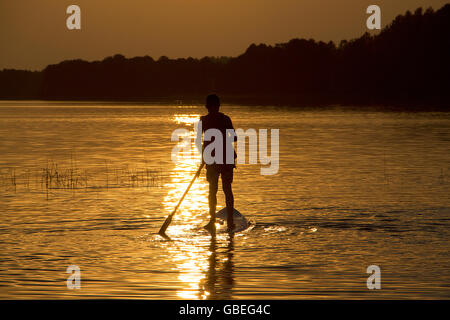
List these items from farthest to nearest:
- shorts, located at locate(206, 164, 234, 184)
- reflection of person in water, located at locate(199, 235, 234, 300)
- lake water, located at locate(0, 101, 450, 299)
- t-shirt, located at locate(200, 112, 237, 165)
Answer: shorts, located at locate(206, 164, 234, 184), t-shirt, located at locate(200, 112, 237, 165), lake water, located at locate(0, 101, 450, 299), reflection of person in water, located at locate(199, 235, 234, 300)

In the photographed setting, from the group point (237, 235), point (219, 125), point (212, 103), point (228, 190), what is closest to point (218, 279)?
point (237, 235)

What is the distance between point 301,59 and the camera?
Answer: 19262 cm

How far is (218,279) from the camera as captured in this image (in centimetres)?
955

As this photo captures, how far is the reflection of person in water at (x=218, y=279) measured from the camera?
8.82 meters

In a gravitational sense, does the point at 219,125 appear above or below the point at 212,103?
below

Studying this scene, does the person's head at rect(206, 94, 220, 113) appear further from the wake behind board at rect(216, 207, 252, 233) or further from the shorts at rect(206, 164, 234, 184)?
the wake behind board at rect(216, 207, 252, 233)

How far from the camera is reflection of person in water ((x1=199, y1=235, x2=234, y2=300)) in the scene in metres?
8.82

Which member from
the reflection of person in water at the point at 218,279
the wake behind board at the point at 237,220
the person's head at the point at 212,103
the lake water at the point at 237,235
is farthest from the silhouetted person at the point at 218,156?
the reflection of person in water at the point at 218,279

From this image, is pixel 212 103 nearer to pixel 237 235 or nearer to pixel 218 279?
pixel 237 235

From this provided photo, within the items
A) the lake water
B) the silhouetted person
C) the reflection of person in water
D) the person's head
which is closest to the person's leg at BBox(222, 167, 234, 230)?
the silhouetted person

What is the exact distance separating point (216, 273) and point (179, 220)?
14.4 feet
